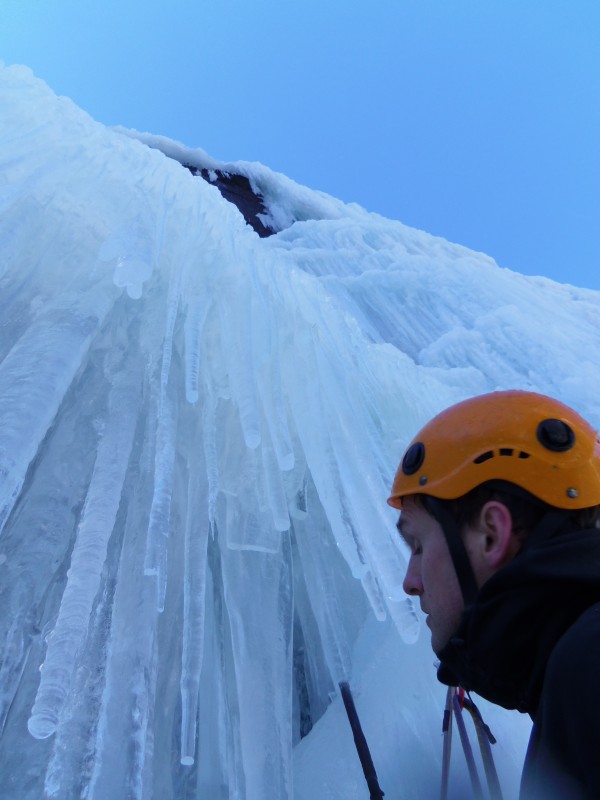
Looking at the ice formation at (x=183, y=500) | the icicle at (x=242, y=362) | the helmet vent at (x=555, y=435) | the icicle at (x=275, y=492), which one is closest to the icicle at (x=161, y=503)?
the ice formation at (x=183, y=500)

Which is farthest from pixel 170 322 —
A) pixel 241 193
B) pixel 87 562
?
pixel 241 193

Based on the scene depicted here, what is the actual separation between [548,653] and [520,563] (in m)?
0.13

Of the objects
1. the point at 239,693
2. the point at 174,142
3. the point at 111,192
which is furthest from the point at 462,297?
the point at 174,142

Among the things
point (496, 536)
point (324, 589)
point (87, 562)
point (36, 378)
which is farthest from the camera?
point (324, 589)

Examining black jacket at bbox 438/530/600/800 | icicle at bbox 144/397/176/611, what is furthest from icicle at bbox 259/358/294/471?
black jacket at bbox 438/530/600/800

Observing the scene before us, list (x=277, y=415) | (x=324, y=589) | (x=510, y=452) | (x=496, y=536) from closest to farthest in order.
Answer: (x=496, y=536) < (x=510, y=452) < (x=277, y=415) < (x=324, y=589)

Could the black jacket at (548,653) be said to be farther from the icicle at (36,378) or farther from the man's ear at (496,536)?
the icicle at (36,378)

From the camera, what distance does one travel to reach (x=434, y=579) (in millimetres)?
1272

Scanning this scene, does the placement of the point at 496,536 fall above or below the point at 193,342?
below

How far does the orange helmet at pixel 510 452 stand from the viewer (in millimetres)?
1275

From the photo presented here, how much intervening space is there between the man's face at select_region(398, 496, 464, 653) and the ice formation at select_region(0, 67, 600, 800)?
1.92 feet

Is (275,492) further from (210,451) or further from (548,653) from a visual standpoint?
(548,653)

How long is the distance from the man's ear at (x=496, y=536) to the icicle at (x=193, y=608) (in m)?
0.89

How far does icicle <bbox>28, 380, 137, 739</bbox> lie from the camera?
1.38 m
